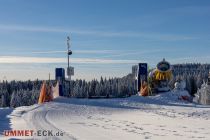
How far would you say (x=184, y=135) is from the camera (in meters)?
17.1

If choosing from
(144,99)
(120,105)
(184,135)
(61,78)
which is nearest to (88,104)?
(120,105)

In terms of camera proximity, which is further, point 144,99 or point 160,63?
point 160,63

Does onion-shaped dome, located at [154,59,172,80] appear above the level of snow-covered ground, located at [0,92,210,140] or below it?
above

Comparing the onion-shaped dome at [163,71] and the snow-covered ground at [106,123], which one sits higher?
Result: the onion-shaped dome at [163,71]

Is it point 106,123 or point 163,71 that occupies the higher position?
point 163,71

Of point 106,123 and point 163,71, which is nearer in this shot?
point 106,123

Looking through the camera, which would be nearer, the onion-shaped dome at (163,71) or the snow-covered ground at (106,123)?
the snow-covered ground at (106,123)

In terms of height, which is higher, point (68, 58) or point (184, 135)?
point (68, 58)

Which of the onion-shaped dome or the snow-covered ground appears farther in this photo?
the onion-shaped dome

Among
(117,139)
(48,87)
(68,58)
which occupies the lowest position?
(117,139)

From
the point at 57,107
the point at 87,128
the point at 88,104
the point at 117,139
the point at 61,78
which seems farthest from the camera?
the point at 61,78

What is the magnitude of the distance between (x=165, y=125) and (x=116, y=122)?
2.85 meters

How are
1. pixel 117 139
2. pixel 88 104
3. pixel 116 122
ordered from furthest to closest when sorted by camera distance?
pixel 88 104, pixel 116 122, pixel 117 139

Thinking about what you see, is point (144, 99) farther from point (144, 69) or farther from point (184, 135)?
point (184, 135)
